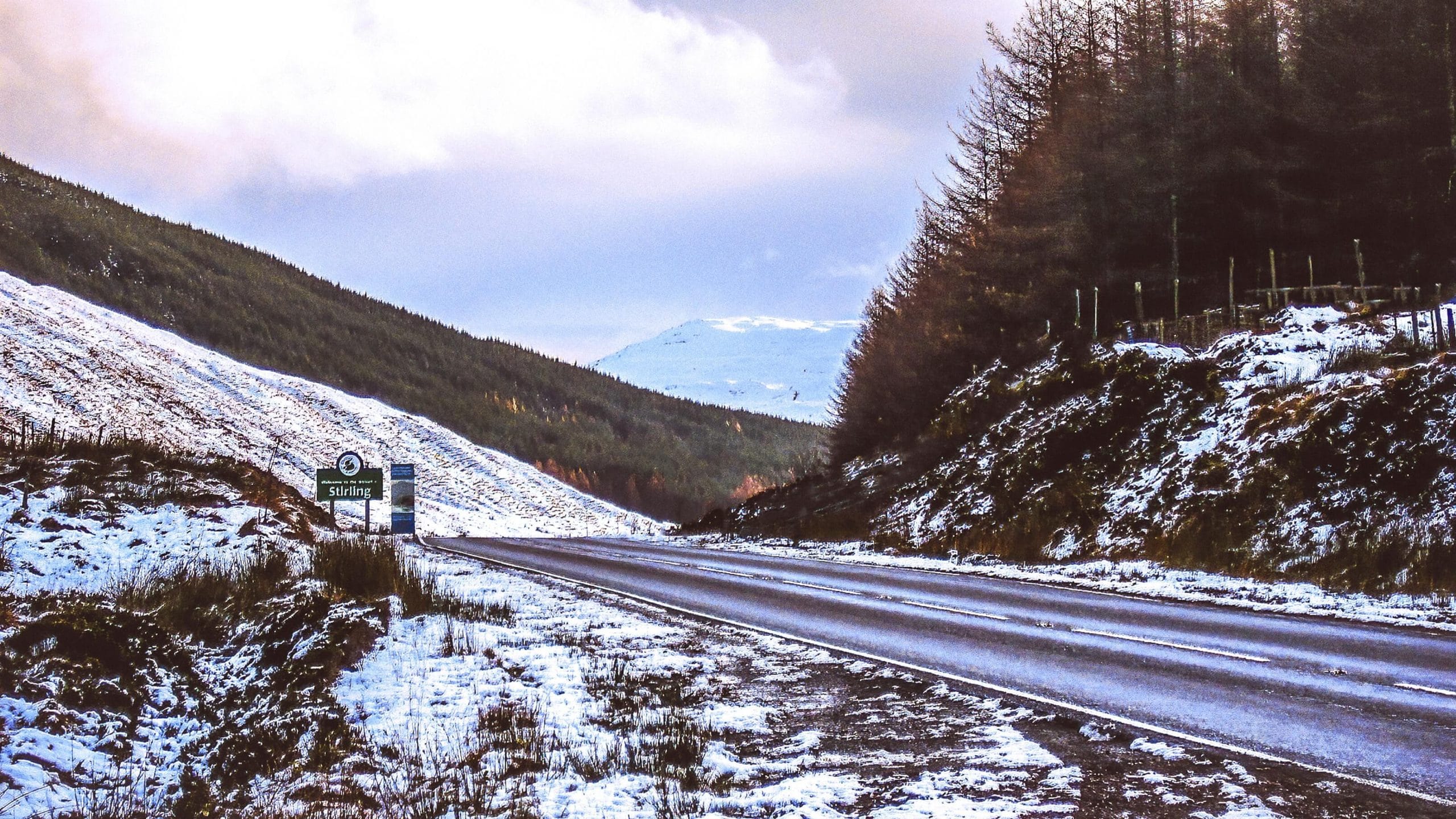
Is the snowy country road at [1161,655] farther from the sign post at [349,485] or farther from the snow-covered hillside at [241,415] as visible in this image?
the snow-covered hillside at [241,415]

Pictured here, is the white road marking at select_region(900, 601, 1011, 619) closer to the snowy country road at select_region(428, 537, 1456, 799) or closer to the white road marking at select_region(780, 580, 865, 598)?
the snowy country road at select_region(428, 537, 1456, 799)

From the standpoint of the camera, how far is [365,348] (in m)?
89.8

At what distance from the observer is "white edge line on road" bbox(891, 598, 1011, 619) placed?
11836mm

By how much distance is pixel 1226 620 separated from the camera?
11203mm

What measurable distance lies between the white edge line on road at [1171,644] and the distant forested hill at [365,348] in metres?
42.7

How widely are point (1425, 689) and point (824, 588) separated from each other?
890 cm

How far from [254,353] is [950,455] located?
61.5 meters

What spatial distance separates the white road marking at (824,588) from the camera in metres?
14.5

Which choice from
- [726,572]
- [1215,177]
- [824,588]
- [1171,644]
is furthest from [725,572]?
[1215,177]

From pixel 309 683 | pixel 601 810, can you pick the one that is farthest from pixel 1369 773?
pixel 309 683

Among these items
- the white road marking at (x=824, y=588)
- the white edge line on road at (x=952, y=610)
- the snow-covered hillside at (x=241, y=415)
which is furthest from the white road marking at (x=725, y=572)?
the snow-covered hillside at (x=241, y=415)

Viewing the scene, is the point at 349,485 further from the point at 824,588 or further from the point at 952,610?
the point at 952,610

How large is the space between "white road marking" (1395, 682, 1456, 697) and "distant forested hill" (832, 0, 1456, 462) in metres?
21.2

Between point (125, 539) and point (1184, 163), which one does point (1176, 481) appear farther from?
point (125, 539)
